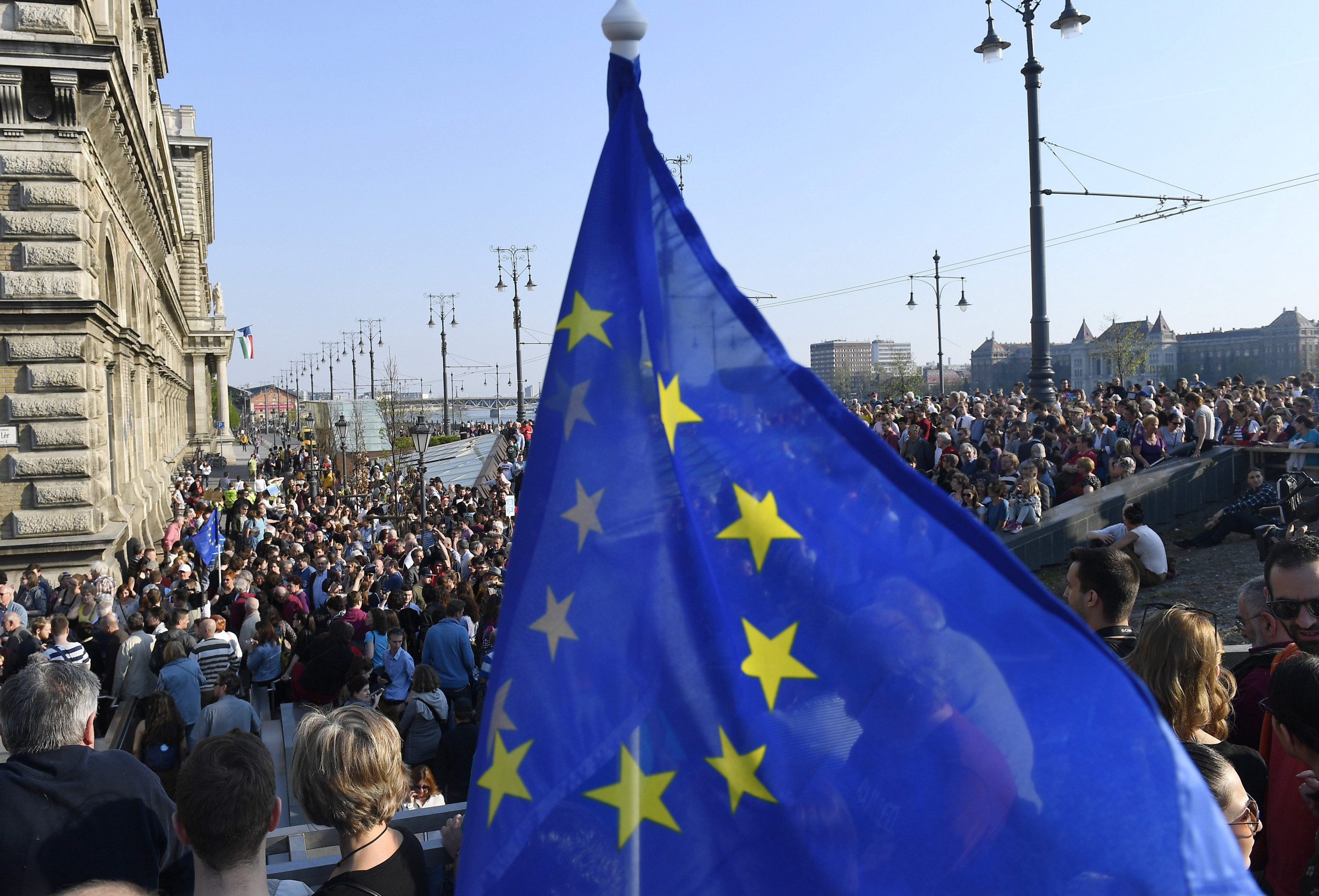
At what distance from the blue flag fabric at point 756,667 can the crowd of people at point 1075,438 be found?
31.9 ft

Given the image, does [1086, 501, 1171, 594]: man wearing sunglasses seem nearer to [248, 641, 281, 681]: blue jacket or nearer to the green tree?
[248, 641, 281, 681]: blue jacket

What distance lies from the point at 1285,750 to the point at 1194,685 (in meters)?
0.31

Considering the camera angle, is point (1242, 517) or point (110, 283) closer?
point (1242, 517)

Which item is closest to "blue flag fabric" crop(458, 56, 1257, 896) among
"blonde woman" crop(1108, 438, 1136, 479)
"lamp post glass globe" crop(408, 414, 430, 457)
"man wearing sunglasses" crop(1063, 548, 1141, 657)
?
"man wearing sunglasses" crop(1063, 548, 1141, 657)

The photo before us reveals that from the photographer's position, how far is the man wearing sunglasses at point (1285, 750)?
3053 millimetres

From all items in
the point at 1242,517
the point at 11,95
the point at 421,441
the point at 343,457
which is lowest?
the point at 1242,517

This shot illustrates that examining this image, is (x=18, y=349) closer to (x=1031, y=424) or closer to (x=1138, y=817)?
(x=1031, y=424)

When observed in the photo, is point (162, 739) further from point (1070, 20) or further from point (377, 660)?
point (1070, 20)

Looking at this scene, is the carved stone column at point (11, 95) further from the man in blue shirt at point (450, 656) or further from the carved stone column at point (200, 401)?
the carved stone column at point (200, 401)

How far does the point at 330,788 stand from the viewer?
9.26 ft

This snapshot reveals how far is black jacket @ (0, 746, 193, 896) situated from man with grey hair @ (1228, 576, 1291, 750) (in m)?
3.71

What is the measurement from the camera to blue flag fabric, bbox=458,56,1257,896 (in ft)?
6.19

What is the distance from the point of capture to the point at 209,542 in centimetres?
1487

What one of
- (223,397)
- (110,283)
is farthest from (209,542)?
(223,397)
